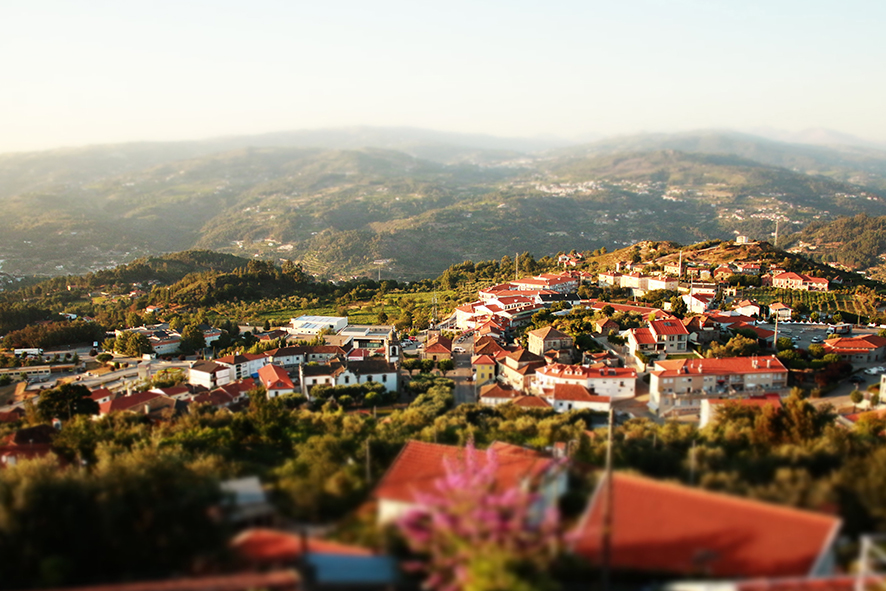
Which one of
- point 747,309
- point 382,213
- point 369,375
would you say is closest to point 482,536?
point 369,375

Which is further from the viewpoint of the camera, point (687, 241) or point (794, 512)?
point (687, 241)

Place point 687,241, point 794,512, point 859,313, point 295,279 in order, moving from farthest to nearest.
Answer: point 687,241
point 295,279
point 859,313
point 794,512

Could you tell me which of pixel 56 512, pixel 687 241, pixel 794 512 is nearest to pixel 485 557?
pixel 794 512

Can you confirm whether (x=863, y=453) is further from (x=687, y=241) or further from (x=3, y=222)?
(x=3, y=222)

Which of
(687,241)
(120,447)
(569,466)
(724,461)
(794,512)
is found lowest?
(687,241)

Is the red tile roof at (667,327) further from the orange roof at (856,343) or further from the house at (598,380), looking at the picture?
the orange roof at (856,343)

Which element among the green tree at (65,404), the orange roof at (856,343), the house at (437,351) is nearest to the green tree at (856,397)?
the orange roof at (856,343)

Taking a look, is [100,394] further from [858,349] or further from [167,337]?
[858,349]
